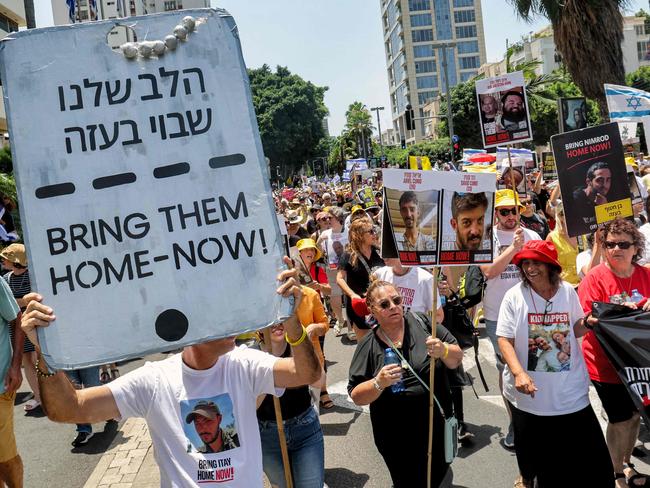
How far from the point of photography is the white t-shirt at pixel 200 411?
8.96ft

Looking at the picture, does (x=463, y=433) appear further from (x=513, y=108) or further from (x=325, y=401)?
(x=513, y=108)

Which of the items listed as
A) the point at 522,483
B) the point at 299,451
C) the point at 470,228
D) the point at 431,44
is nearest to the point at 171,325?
the point at 299,451

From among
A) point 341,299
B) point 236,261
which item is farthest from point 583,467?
point 341,299

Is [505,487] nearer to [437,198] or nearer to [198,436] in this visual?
[437,198]

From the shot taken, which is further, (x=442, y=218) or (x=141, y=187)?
(x=442, y=218)

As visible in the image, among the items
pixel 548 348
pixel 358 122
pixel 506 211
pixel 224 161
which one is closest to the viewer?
pixel 224 161

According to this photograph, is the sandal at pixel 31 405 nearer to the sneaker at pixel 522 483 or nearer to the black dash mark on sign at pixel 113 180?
the sneaker at pixel 522 483

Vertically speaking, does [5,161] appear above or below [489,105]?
above

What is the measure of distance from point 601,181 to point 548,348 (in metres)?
2.11

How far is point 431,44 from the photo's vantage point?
358ft

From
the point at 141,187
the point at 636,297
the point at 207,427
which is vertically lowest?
the point at 636,297

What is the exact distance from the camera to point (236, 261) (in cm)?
256

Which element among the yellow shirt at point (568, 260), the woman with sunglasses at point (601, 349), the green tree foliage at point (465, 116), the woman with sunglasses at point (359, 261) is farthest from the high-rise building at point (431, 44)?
the woman with sunglasses at point (601, 349)

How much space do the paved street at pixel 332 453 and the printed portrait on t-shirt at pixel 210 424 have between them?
274 cm
